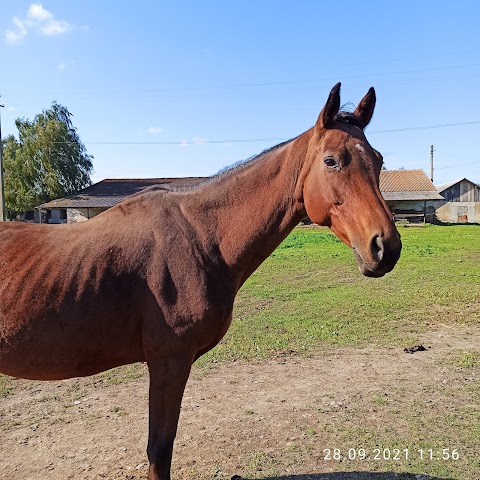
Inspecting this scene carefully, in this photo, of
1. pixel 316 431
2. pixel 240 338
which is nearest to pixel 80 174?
pixel 240 338

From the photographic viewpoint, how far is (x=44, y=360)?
2.49 metres

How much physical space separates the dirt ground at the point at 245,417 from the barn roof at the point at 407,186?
36.2 m

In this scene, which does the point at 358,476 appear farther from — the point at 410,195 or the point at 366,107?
the point at 410,195

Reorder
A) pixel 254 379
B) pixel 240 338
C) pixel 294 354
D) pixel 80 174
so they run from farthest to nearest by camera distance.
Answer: pixel 80 174, pixel 240 338, pixel 294 354, pixel 254 379

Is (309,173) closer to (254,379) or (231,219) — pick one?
(231,219)

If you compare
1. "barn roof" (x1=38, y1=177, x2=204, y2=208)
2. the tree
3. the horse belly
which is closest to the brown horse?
the horse belly

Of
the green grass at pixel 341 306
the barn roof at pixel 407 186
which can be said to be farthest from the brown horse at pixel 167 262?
the barn roof at pixel 407 186

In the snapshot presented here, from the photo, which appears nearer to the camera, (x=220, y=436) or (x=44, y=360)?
(x=44, y=360)

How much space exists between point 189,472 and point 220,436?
1.84 ft

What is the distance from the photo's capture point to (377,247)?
222 cm

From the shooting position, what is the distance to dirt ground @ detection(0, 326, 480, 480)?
11.4ft

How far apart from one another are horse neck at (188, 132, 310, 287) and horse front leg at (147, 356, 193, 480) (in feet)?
2.20

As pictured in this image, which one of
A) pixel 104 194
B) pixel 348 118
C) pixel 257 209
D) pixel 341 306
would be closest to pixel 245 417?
pixel 257 209

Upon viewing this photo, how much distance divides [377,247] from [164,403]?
1.55m
